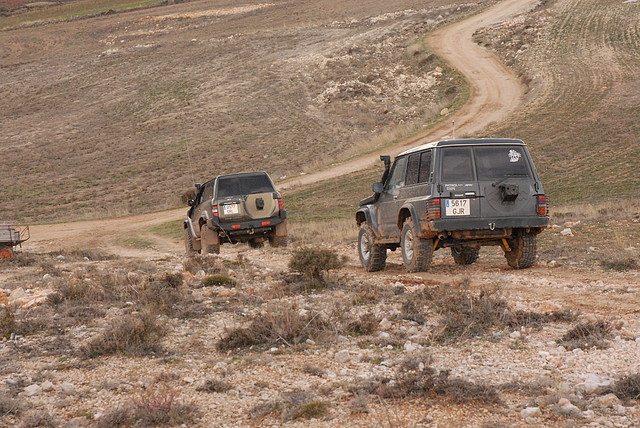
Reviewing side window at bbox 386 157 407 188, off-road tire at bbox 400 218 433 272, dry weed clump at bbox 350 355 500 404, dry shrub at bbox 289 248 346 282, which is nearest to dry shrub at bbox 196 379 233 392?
dry weed clump at bbox 350 355 500 404

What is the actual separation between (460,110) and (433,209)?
36726 millimetres

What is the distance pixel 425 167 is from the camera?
12.4 metres

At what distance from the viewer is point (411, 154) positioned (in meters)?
13.1

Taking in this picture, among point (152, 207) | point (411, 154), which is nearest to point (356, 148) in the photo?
point (152, 207)

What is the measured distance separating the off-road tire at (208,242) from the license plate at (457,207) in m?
8.11

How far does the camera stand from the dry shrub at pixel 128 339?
25.0 feet

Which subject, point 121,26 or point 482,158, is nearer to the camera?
point 482,158

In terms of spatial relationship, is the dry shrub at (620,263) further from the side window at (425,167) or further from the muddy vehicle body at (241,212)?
the muddy vehicle body at (241,212)

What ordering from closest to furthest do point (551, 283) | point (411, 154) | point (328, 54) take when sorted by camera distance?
point (551, 283) < point (411, 154) < point (328, 54)

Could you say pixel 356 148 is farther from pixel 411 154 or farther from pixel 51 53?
pixel 51 53

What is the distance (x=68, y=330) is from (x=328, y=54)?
2386 inches

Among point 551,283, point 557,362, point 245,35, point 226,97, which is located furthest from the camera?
point 245,35

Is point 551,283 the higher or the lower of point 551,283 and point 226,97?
the lower

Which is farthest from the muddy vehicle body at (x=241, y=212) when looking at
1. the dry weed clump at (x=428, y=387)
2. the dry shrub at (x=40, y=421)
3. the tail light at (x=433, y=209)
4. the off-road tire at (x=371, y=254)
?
the dry shrub at (x=40, y=421)
